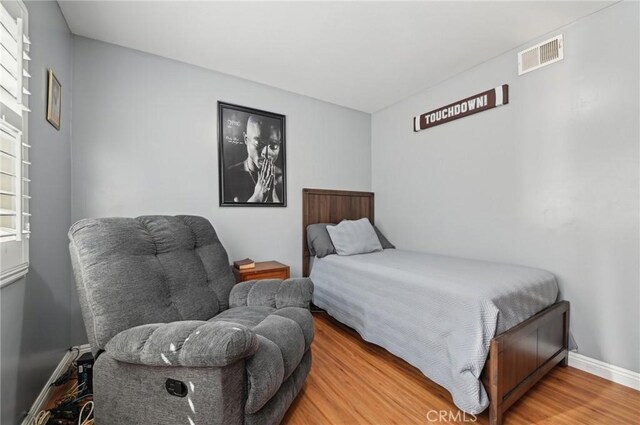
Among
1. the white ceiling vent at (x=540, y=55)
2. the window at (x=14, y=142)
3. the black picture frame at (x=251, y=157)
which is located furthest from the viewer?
the black picture frame at (x=251, y=157)

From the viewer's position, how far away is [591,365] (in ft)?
6.11

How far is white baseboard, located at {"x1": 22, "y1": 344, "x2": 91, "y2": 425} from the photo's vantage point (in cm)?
134

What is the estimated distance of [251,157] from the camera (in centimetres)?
279

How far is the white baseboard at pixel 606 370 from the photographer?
1.71 meters

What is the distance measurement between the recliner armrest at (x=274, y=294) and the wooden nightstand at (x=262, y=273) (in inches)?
18.3

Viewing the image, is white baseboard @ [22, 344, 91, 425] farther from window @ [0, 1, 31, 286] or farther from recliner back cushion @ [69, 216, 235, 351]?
window @ [0, 1, 31, 286]

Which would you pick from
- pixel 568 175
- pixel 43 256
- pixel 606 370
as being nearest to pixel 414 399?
pixel 606 370

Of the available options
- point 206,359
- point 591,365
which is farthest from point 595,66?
point 206,359

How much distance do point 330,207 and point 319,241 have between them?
1.99 ft

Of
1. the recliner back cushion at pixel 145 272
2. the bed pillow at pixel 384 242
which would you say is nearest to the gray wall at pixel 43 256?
the recliner back cushion at pixel 145 272

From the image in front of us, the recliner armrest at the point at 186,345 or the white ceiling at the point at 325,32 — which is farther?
the white ceiling at the point at 325,32

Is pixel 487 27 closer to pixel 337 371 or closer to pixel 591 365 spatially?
pixel 591 365

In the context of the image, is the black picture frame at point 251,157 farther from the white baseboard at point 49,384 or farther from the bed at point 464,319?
the white baseboard at point 49,384

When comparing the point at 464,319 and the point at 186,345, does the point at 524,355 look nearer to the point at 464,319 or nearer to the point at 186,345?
the point at 464,319
